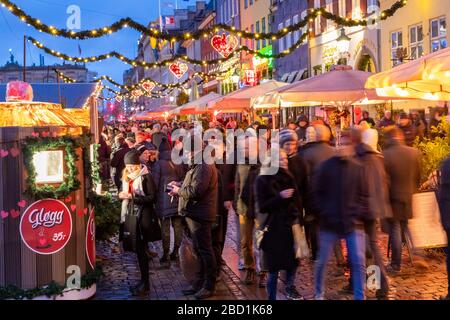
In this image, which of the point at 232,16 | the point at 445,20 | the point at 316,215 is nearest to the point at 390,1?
the point at 445,20

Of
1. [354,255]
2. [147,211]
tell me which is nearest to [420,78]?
[354,255]

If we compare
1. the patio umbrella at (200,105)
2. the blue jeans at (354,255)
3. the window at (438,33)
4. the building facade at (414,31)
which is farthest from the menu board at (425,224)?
the patio umbrella at (200,105)

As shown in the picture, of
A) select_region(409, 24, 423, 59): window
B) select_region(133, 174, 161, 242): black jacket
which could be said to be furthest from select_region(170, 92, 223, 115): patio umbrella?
select_region(133, 174, 161, 242): black jacket

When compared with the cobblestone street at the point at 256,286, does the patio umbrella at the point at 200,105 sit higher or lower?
higher

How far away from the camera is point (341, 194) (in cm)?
725

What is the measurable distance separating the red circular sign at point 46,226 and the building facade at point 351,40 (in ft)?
60.8

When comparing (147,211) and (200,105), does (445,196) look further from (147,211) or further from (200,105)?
(200,105)

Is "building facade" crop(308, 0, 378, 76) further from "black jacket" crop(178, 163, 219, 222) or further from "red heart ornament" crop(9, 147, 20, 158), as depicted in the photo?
"red heart ornament" crop(9, 147, 20, 158)

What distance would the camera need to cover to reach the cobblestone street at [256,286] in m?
8.23

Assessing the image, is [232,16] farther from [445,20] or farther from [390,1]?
[445,20]

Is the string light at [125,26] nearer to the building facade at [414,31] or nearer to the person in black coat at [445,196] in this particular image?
the building facade at [414,31]

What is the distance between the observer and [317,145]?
29.7 ft

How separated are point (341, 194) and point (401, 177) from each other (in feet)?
5.98
